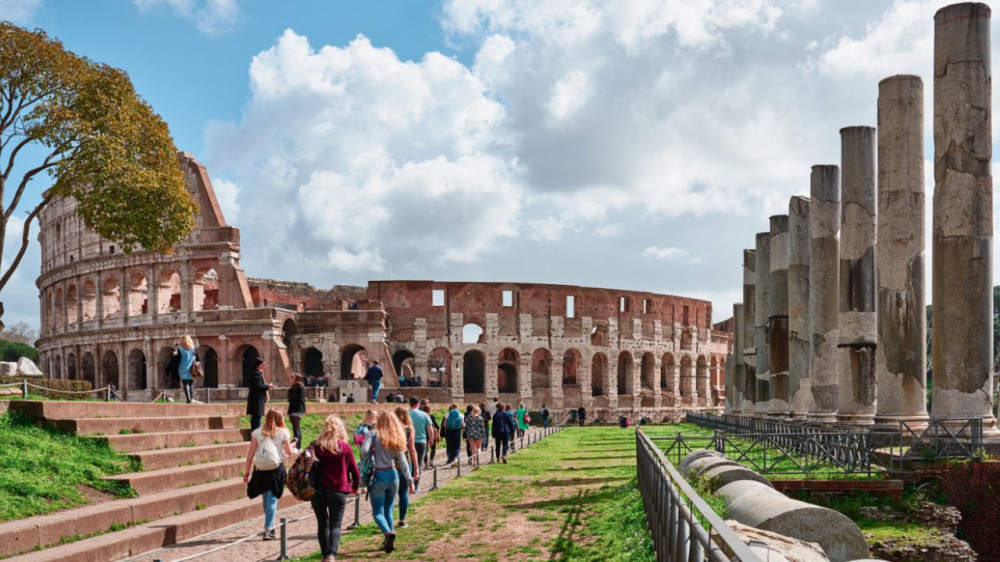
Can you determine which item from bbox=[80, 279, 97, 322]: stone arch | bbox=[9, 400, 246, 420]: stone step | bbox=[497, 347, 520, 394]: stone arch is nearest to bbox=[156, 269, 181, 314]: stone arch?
bbox=[80, 279, 97, 322]: stone arch

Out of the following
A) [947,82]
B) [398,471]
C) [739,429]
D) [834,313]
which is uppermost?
[947,82]

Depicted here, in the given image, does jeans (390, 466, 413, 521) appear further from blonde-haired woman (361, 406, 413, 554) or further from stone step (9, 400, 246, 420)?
stone step (9, 400, 246, 420)

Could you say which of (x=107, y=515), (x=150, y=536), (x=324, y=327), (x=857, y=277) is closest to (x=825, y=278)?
(x=857, y=277)

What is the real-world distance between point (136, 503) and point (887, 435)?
1045 centimetres

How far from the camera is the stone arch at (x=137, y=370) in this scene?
41.6 metres

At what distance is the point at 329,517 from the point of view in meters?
7.96

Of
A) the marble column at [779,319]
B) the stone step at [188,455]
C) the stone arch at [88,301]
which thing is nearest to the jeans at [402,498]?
the stone step at [188,455]

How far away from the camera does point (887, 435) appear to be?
545 inches

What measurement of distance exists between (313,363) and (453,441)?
27424mm

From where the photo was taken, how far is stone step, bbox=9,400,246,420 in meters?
12.1

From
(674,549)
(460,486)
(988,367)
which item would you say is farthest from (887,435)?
(674,549)

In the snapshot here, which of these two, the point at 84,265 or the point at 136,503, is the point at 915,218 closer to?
the point at 136,503

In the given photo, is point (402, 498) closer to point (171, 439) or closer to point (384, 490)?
point (384, 490)

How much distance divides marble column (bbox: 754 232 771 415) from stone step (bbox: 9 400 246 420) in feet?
53.6
